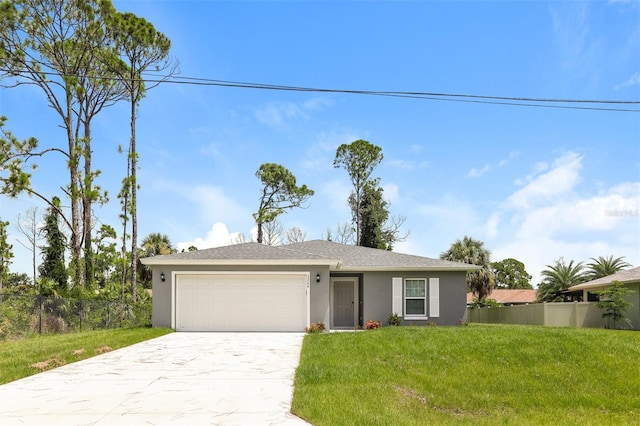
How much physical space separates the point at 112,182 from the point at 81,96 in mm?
4925

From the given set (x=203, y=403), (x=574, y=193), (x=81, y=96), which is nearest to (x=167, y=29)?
(x=81, y=96)

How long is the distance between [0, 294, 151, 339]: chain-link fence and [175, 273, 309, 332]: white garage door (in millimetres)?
2659

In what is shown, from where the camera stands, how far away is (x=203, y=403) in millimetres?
7023

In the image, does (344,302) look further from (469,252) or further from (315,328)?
(469,252)

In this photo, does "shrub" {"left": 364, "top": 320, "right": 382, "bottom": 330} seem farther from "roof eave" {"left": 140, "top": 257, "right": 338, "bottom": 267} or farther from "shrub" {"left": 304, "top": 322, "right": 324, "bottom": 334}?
"roof eave" {"left": 140, "top": 257, "right": 338, "bottom": 267}

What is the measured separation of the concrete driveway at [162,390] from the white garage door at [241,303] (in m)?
5.09

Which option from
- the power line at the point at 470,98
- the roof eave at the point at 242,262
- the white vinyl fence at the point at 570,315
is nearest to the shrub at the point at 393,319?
the roof eave at the point at 242,262

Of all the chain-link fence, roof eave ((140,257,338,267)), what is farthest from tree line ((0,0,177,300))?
roof eave ((140,257,338,267))

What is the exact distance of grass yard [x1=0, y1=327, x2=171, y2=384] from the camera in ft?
31.3

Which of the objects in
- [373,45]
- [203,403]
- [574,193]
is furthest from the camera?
[574,193]

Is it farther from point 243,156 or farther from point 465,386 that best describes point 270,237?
point 465,386

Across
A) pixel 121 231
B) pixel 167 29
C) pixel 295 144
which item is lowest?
pixel 121 231

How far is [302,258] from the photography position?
17.3m

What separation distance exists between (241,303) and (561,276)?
1018 inches
